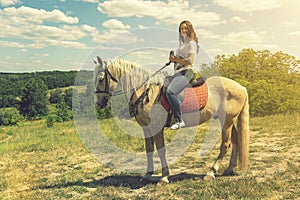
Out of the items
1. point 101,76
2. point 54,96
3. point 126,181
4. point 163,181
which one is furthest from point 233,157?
point 54,96

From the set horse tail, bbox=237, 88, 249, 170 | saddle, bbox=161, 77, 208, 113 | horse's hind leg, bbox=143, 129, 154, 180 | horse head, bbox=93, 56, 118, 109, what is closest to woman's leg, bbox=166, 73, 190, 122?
saddle, bbox=161, 77, 208, 113

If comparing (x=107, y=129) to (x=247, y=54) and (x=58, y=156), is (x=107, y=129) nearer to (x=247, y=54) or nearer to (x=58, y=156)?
(x=58, y=156)

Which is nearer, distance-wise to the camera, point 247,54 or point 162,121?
point 162,121

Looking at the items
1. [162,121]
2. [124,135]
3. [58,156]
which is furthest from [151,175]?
[124,135]

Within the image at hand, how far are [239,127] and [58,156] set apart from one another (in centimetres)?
571

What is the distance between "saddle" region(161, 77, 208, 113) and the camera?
17.0 ft

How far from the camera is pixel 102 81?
→ 516 centimetres

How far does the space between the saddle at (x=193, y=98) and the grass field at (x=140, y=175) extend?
1.43 meters

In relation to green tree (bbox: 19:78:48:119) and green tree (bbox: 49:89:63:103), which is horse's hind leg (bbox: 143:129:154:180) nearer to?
green tree (bbox: 19:78:48:119)

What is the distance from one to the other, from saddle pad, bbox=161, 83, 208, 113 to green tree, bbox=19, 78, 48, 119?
59.4m

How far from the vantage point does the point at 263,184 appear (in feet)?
16.2

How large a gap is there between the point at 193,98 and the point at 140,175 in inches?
83.8

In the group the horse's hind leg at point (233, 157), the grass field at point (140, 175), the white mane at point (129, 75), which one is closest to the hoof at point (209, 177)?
the grass field at point (140, 175)

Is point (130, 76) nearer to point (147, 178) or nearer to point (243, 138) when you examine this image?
point (147, 178)
